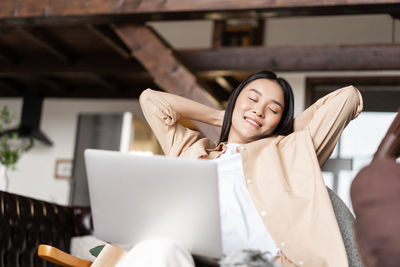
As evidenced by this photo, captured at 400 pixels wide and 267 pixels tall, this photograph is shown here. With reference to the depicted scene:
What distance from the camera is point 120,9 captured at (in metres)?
3.93

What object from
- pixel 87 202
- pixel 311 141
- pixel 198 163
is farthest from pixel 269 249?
pixel 87 202

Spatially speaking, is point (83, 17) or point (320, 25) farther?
point (320, 25)

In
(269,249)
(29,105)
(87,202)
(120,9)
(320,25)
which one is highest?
(320,25)

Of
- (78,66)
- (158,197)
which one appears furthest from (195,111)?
(78,66)

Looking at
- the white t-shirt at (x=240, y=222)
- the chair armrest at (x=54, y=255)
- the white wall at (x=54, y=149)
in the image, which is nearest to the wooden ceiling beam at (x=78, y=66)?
the white wall at (x=54, y=149)

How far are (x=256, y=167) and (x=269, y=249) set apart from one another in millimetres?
277

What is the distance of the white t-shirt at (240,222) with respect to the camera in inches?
62.4

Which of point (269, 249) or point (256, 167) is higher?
point (256, 167)

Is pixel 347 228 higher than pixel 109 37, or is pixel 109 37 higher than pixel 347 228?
pixel 109 37

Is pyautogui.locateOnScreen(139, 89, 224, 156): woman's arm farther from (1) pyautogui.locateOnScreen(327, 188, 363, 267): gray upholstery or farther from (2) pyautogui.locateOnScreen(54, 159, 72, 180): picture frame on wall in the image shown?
(2) pyautogui.locateOnScreen(54, 159, 72, 180): picture frame on wall

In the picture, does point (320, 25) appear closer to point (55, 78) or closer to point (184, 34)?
point (184, 34)

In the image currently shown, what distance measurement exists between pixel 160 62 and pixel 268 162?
246cm

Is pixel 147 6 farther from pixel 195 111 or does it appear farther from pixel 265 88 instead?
pixel 265 88

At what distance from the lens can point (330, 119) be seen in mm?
1862
